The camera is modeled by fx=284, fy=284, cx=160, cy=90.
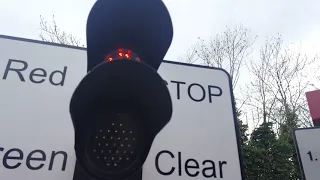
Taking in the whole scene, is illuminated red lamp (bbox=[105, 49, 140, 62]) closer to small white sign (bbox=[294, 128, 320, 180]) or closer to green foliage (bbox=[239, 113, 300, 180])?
small white sign (bbox=[294, 128, 320, 180])

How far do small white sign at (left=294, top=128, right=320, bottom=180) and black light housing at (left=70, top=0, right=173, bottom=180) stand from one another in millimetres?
1368

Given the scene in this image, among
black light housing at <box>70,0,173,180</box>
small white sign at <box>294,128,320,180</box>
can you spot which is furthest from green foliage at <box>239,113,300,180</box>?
black light housing at <box>70,0,173,180</box>

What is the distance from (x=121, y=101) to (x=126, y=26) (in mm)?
229

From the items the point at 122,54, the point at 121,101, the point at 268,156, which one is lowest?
the point at 121,101

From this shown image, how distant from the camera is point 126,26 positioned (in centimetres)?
86

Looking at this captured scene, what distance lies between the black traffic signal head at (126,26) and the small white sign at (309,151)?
143 centimetres

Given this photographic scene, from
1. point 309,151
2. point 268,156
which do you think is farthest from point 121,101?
point 268,156

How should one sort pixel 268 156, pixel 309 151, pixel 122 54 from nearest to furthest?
pixel 122 54, pixel 309 151, pixel 268 156

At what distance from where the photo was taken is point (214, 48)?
12.5 metres

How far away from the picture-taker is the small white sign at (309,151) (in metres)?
1.77

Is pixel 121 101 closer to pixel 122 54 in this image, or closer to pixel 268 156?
pixel 122 54

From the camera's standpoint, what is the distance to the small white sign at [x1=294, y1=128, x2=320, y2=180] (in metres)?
1.77

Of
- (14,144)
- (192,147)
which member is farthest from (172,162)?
(14,144)

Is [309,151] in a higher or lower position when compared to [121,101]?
higher
